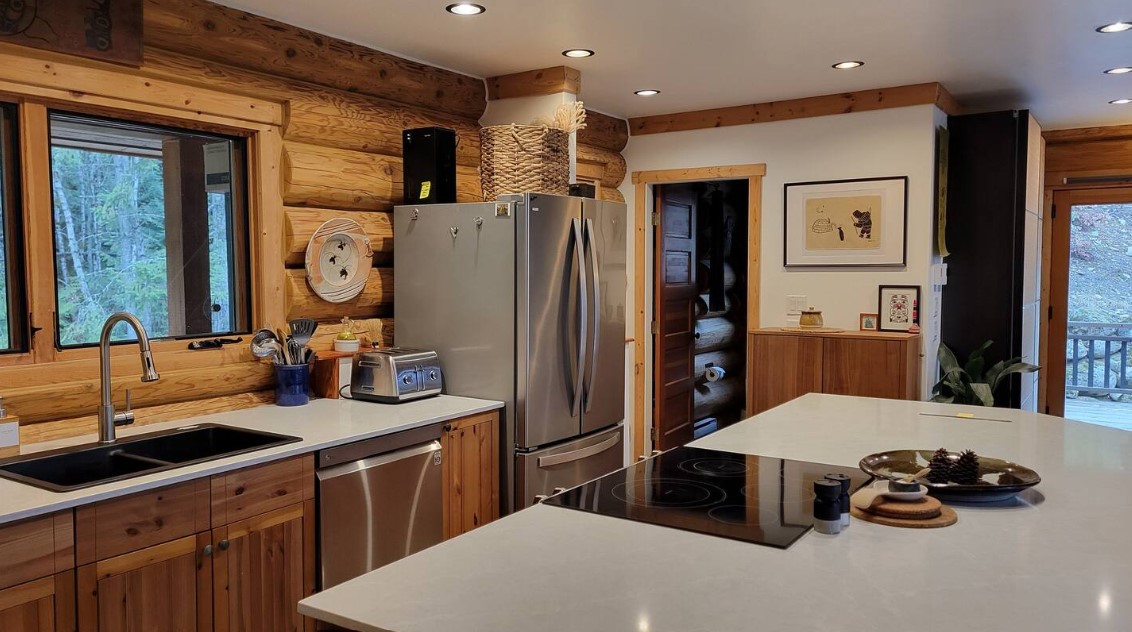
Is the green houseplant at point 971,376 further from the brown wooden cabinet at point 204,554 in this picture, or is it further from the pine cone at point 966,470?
the brown wooden cabinet at point 204,554

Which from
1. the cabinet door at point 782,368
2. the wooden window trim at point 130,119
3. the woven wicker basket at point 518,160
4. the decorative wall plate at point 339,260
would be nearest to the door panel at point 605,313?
the woven wicker basket at point 518,160

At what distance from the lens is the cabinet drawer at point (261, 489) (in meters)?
2.44

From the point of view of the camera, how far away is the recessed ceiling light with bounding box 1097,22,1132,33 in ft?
11.4

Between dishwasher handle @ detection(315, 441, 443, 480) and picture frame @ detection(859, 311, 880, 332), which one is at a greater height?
picture frame @ detection(859, 311, 880, 332)

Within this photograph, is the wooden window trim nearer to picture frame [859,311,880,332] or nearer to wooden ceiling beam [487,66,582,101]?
wooden ceiling beam [487,66,582,101]

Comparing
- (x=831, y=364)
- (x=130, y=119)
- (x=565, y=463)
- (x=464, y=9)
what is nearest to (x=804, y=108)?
(x=831, y=364)

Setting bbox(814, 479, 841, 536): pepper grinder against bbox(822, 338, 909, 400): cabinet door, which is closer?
bbox(814, 479, 841, 536): pepper grinder

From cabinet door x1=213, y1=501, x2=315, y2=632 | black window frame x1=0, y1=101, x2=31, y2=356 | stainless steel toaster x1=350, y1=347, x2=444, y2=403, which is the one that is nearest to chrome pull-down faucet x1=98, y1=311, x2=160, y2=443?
black window frame x1=0, y1=101, x2=31, y2=356

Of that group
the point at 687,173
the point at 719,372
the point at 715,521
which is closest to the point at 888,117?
the point at 687,173

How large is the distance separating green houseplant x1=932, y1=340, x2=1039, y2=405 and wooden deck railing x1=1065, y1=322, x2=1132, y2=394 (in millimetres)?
1940

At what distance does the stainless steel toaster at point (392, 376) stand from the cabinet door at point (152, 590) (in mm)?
1088

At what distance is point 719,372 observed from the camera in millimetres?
6531

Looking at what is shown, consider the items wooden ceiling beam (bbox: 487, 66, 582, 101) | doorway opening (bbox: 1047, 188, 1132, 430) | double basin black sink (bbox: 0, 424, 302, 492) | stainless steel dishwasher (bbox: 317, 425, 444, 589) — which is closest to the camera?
double basin black sink (bbox: 0, 424, 302, 492)

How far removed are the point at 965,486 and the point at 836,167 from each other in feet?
10.9
